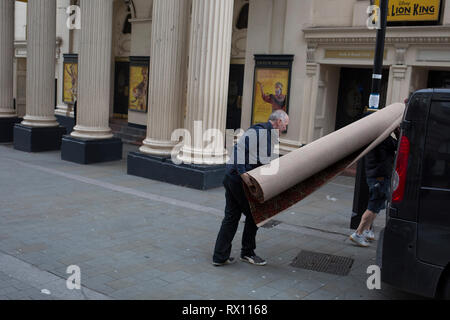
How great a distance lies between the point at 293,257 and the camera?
A: 20.5 feet

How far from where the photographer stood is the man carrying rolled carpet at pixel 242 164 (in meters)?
5.47

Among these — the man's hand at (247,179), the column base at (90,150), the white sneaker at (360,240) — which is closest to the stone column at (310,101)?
the column base at (90,150)

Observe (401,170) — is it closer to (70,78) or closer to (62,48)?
(70,78)

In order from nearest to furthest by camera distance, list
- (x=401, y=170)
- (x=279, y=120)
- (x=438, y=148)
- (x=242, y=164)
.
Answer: (x=438, y=148)
(x=401, y=170)
(x=242, y=164)
(x=279, y=120)

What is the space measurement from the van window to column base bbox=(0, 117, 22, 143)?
14.0 m

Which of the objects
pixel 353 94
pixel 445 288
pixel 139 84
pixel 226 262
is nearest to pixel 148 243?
pixel 226 262

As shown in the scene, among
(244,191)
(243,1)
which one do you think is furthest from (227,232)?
(243,1)

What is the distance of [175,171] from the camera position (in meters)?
10.3

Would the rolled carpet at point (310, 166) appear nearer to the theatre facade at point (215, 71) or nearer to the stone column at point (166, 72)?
the theatre facade at point (215, 71)

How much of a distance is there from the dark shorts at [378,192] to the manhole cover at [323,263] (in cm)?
87

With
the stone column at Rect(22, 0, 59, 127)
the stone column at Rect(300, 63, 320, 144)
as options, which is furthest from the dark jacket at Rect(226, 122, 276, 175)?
the stone column at Rect(22, 0, 59, 127)

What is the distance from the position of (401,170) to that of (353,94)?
28.8 feet
